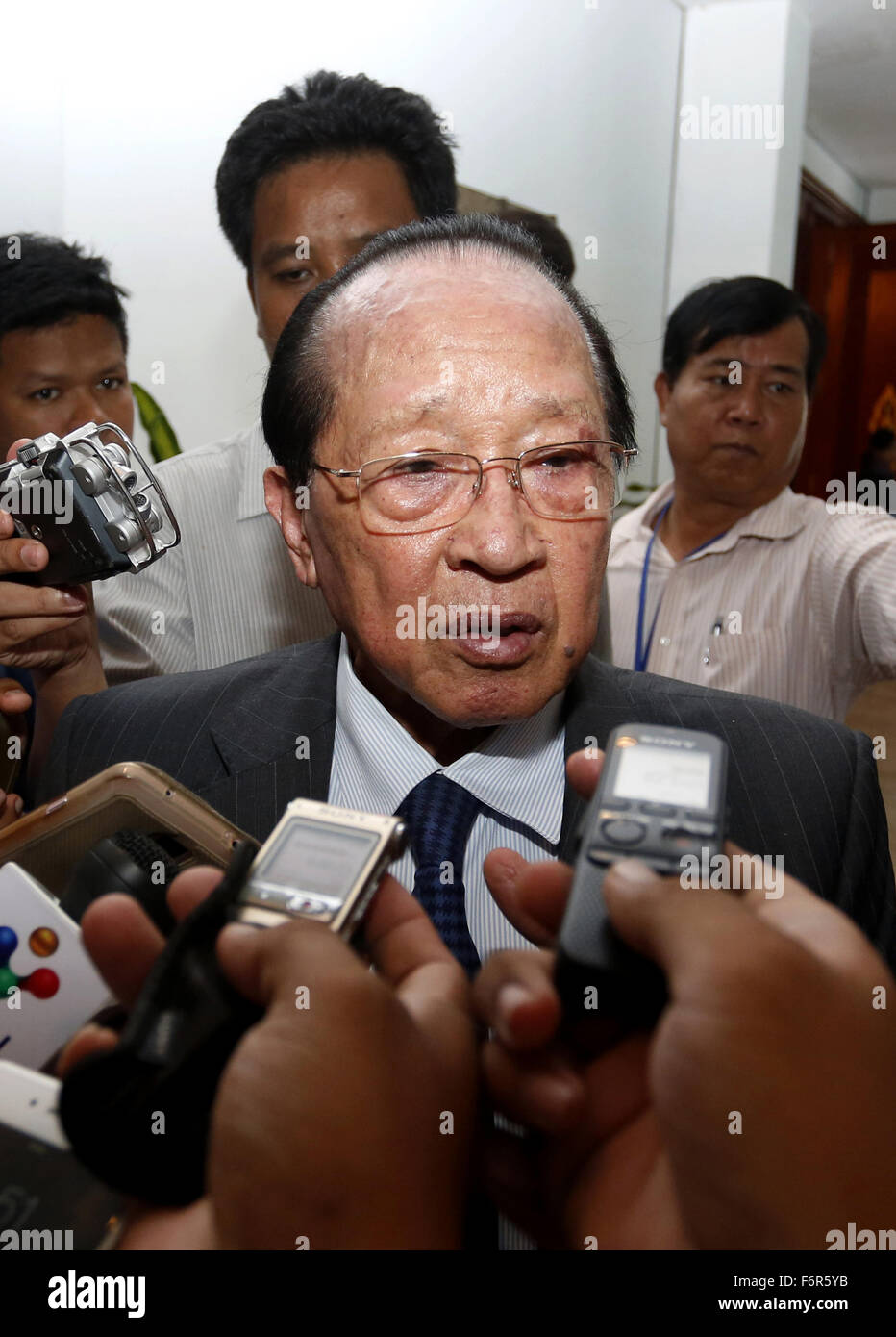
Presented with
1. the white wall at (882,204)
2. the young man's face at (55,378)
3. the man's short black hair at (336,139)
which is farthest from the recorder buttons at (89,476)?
the white wall at (882,204)

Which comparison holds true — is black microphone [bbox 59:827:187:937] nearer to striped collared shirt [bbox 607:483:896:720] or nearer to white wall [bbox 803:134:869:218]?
striped collared shirt [bbox 607:483:896:720]

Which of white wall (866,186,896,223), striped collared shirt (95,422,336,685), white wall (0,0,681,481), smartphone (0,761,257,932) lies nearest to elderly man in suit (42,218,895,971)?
smartphone (0,761,257,932)

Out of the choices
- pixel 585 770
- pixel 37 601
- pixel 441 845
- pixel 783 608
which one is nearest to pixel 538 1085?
pixel 585 770

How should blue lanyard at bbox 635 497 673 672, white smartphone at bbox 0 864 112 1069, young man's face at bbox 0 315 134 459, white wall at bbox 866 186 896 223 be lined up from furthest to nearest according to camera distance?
white wall at bbox 866 186 896 223, blue lanyard at bbox 635 497 673 672, young man's face at bbox 0 315 134 459, white smartphone at bbox 0 864 112 1069

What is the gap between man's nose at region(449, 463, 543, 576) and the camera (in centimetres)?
72

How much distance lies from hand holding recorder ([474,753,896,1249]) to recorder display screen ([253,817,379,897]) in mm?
63

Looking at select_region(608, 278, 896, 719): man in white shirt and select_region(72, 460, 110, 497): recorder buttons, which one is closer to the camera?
select_region(72, 460, 110, 497): recorder buttons

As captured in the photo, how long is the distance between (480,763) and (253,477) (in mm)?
753

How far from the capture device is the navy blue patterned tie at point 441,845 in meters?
0.62

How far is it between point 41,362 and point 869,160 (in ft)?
18.5

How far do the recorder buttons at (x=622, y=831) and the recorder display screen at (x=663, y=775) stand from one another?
0.01m

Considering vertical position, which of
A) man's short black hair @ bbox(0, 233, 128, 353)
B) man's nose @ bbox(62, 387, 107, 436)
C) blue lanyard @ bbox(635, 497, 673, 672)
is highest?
man's short black hair @ bbox(0, 233, 128, 353)

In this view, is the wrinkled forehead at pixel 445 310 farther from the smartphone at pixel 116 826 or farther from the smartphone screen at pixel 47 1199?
the smartphone screen at pixel 47 1199

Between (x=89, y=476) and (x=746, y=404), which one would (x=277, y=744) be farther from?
(x=746, y=404)
